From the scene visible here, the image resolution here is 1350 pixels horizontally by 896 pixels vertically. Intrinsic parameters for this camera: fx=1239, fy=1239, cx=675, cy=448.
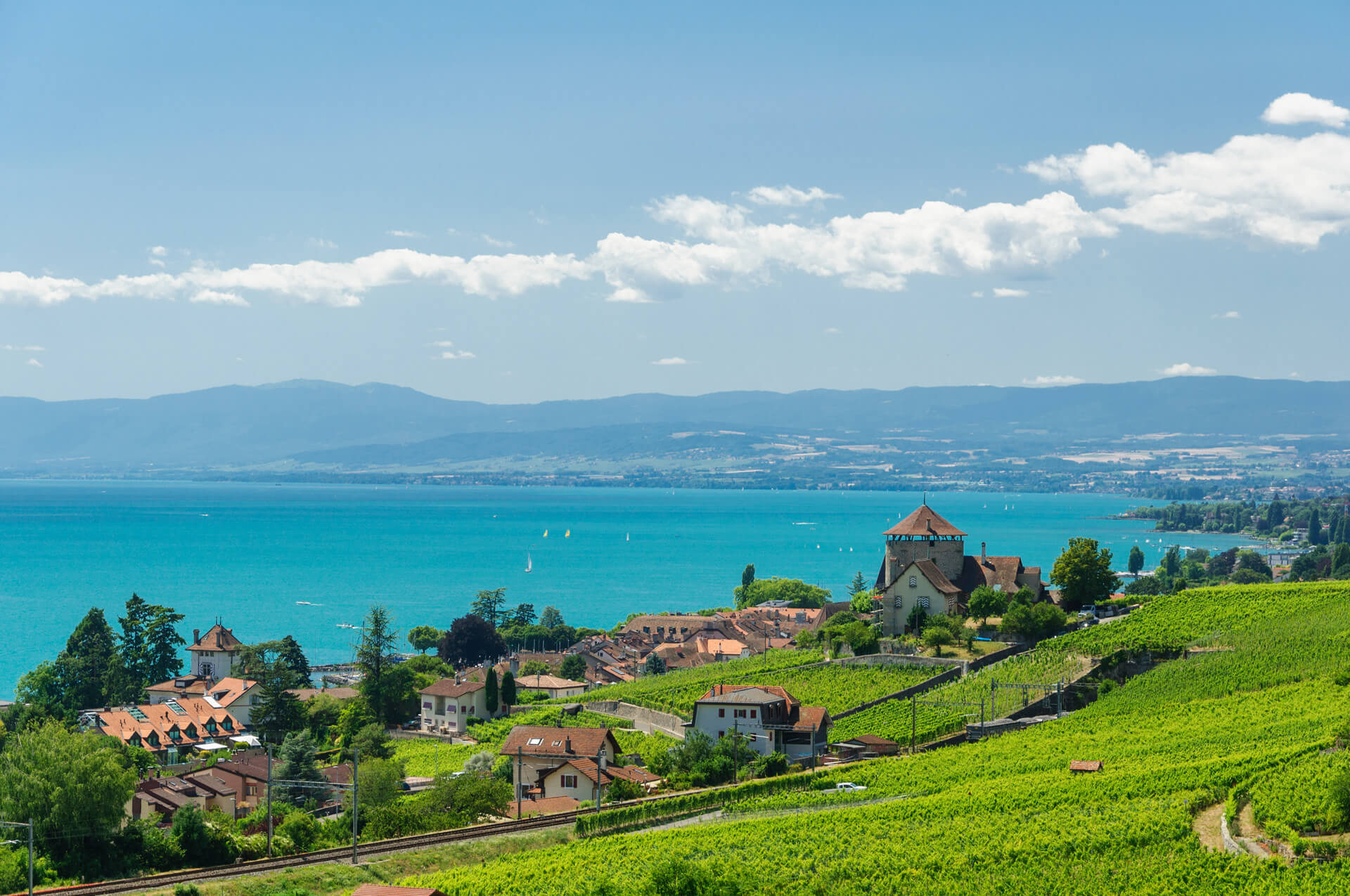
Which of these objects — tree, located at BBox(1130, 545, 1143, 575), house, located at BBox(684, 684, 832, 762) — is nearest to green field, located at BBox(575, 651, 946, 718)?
house, located at BBox(684, 684, 832, 762)

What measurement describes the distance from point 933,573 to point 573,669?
104ft

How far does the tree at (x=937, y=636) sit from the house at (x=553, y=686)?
2441 cm

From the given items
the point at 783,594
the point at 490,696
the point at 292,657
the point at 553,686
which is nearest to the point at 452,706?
the point at 490,696

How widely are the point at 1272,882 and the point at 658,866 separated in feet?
45.2

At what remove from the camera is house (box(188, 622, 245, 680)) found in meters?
87.1

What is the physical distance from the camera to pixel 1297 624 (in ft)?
195

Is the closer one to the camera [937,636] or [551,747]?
[551,747]

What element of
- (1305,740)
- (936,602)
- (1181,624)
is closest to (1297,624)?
(1181,624)

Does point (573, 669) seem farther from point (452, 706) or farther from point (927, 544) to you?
point (927, 544)

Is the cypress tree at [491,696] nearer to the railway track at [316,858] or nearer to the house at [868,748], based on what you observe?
the house at [868,748]

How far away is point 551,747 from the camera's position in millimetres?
51844

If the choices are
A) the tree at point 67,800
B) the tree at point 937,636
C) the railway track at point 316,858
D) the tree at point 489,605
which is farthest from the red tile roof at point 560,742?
the tree at point 489,605

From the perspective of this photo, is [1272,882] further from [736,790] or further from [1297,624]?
[1297,624]

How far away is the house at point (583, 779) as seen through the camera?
4800 centimetres
